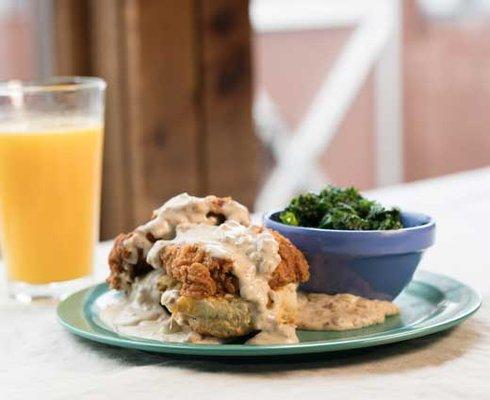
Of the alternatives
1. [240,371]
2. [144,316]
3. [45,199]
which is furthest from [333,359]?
[45,199]

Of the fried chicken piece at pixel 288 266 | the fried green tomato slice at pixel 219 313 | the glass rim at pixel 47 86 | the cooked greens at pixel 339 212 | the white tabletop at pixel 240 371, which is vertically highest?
the glass rim at pixel 47 86

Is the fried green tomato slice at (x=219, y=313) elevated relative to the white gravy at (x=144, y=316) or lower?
elevated

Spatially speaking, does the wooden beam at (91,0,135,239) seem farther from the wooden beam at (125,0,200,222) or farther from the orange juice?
the orange juice

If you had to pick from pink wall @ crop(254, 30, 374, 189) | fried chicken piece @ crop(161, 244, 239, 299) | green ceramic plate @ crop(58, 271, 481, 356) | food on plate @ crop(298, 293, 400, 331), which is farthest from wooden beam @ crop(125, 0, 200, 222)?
pink wall @ crop(254, 30, 374, 189)

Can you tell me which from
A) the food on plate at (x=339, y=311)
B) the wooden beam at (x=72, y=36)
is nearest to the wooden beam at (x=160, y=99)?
the wooden beam at (x=72, y=36)

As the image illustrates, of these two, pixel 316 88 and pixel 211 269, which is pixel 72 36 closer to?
pixel 211 269

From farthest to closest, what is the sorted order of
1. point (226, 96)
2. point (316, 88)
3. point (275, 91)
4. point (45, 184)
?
point (316, 88)
point (275, 91)
point (226, 96)
point (45, 184)

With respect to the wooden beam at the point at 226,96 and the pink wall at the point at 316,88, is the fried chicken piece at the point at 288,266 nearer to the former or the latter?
the wooden beam at the point at 226,96

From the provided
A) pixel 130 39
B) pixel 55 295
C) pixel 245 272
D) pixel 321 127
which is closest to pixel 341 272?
pixel 245 272
